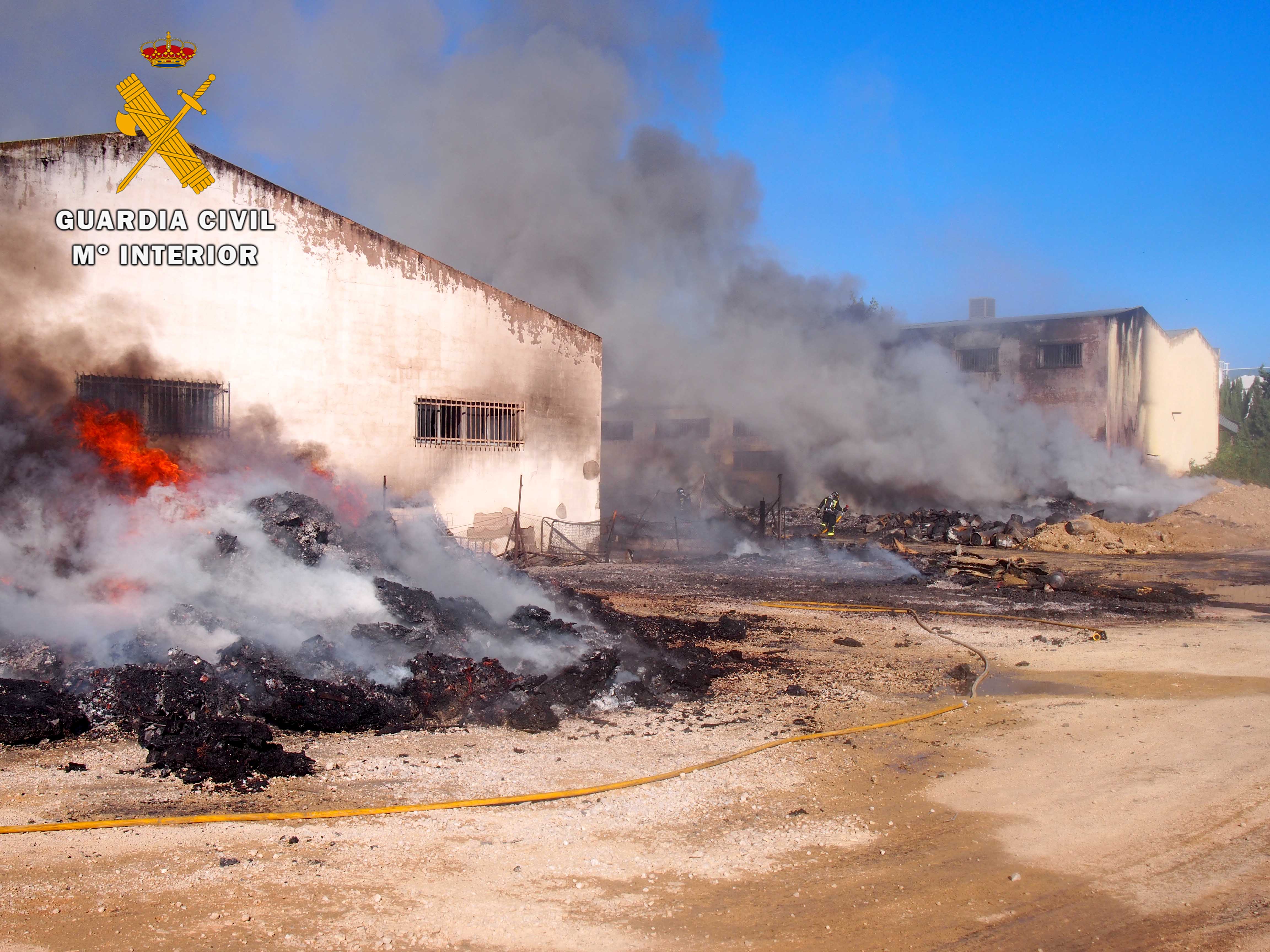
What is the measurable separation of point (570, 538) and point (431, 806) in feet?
39.9

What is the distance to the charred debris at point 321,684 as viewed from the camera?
5.51 m

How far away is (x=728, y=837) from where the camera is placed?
4.45 m

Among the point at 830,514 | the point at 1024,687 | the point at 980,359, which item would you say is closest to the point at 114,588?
the point at 1024,687

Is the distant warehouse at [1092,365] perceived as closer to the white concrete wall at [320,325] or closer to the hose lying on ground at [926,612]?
the white concrete wall at [320,325]

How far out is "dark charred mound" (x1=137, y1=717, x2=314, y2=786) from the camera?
16.4ft

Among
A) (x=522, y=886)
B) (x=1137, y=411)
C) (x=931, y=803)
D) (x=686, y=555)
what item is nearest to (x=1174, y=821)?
(x=931, y=803)

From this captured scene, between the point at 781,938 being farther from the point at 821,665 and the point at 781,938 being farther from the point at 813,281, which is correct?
the point at 813,281

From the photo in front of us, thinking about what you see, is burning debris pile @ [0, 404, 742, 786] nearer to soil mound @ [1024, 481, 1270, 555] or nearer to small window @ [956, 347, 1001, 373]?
soil mound @ [1024, 481, 1270, 555]

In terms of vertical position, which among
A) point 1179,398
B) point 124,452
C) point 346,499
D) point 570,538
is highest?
point 1179,398

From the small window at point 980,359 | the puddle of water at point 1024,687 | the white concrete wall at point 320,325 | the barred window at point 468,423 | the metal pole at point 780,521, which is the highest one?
the small window at point 980,359

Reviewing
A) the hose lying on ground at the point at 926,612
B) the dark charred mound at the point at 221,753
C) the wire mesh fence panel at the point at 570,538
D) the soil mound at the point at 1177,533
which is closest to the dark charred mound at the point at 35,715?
the dark charred mound at the point at 221,753

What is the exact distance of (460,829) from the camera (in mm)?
4449

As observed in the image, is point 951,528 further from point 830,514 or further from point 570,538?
point 570,538

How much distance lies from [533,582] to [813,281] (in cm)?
2029
